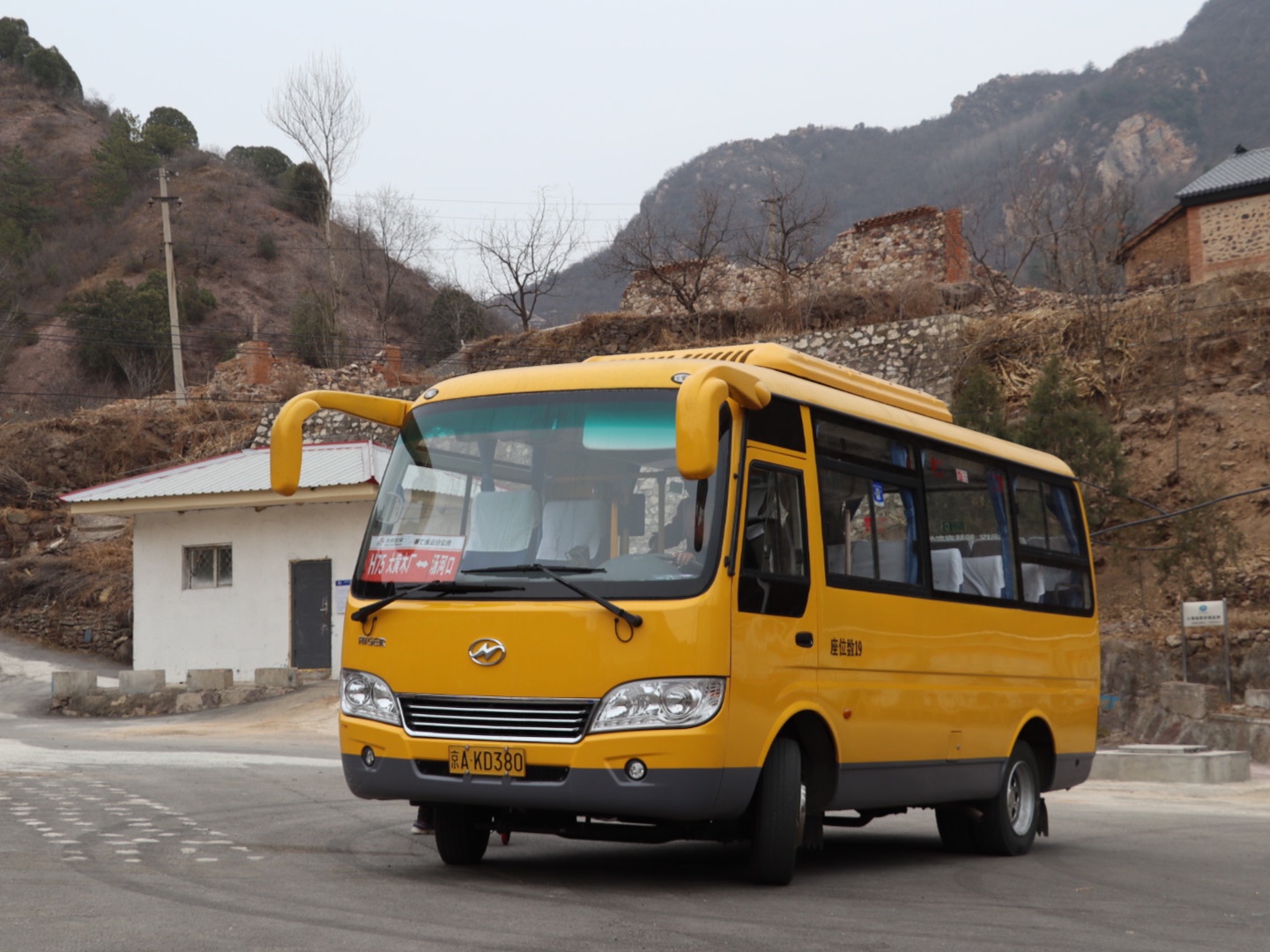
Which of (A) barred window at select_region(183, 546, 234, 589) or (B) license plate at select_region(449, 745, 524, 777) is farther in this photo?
(A) barred window at select_region(183, 546, 234, 589)

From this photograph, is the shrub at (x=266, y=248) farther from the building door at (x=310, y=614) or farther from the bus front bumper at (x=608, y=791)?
the bus front bumper at (x=608, y=791)

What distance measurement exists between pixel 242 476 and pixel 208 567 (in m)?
2.03

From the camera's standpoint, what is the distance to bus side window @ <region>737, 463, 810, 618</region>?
736cm

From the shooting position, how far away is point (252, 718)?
2445cm

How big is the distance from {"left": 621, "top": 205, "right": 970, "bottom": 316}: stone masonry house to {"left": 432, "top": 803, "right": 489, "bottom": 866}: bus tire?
31376 millimetres

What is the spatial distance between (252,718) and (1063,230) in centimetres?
2585

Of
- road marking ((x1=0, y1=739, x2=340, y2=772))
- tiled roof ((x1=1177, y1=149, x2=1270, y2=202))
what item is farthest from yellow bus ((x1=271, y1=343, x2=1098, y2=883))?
tiled roof ((x1=1177, y1=149, x2=1270, y2=202))

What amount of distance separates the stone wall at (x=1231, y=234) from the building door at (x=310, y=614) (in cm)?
2616

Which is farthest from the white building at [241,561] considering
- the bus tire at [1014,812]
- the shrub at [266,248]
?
the shrub at [266,248]

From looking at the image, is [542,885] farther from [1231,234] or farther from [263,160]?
[263,160]

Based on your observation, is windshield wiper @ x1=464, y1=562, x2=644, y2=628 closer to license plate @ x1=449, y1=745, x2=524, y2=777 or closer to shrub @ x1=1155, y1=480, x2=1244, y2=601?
license plate @ x1=449, y1=745, x2=524, y2=777

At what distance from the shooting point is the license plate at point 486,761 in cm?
711

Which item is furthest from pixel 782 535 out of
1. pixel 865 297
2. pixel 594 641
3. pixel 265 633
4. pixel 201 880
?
pixel 865 297

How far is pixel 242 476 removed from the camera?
98.0 feet
